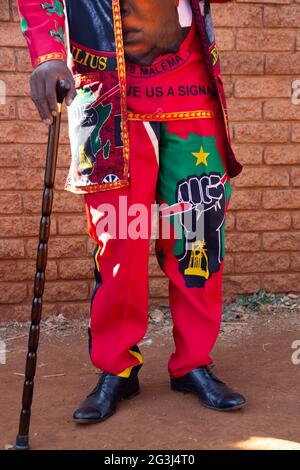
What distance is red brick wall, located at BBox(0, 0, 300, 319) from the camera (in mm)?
3693

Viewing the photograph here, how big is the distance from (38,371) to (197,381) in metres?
0.89

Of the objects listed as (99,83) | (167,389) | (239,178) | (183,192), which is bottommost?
(167,389)

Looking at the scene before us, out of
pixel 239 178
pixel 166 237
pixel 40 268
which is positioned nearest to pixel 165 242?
pixel 166 237

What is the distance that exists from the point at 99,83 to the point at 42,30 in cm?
30

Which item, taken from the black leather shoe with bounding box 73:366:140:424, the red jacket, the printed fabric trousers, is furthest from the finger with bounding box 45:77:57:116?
the black leather shoe with bounding box 73:366:140:424

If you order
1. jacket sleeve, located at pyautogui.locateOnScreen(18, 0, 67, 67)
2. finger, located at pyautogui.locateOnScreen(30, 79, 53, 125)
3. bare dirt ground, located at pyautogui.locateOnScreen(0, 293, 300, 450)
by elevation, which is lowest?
bare dirt ground, located at pyautogui.locateOnScreen(0, 293, 300, 450)

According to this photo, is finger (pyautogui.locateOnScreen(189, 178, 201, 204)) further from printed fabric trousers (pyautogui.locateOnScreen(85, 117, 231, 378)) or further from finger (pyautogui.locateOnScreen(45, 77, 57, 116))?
finger (pyautogui.locateOnScreen(45, 77, 57, 116))

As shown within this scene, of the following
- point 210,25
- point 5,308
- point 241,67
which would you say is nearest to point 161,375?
point 5,308

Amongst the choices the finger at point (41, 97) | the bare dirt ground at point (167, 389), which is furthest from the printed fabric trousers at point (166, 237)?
the finger at point (41, 97)

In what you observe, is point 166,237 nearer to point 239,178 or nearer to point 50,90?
point 50,90

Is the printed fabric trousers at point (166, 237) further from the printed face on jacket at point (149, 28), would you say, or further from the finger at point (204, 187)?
the printed face on jacket at point (149, 28)

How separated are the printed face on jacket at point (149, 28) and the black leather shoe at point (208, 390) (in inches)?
50.5

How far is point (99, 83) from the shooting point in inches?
96.2

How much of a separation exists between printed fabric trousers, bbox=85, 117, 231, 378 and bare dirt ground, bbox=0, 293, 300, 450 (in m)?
0.24
